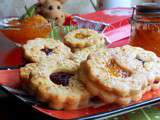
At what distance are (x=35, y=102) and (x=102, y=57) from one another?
12 centimetres

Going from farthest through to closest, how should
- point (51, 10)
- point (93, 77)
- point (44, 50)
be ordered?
point (51, 10)
point (44, 50)
point (93, 77)

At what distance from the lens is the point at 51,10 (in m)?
0.96

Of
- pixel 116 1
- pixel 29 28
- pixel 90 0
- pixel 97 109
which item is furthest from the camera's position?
pixel 90 0

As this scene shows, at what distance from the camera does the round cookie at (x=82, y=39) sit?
687 mm

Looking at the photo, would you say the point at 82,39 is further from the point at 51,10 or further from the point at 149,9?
the point at 51,10

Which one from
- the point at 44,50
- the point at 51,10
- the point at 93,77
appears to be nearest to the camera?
the point at 93,77

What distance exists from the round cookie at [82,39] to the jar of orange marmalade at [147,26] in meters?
0.08

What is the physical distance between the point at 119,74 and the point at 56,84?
0.09 meters

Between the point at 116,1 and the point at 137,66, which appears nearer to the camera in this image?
the point at 137,66

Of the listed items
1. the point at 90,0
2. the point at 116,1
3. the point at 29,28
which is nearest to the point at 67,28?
the point at 29,28

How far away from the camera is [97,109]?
0.46m

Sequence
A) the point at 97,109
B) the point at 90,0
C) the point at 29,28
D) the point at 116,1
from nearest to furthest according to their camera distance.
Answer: the point at 97,109 < the point at 29,28 < the point at 116,1 < the point at 90,0

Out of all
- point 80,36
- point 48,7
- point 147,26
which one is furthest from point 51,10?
point 147,26

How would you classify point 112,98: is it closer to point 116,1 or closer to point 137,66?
point 137,66
